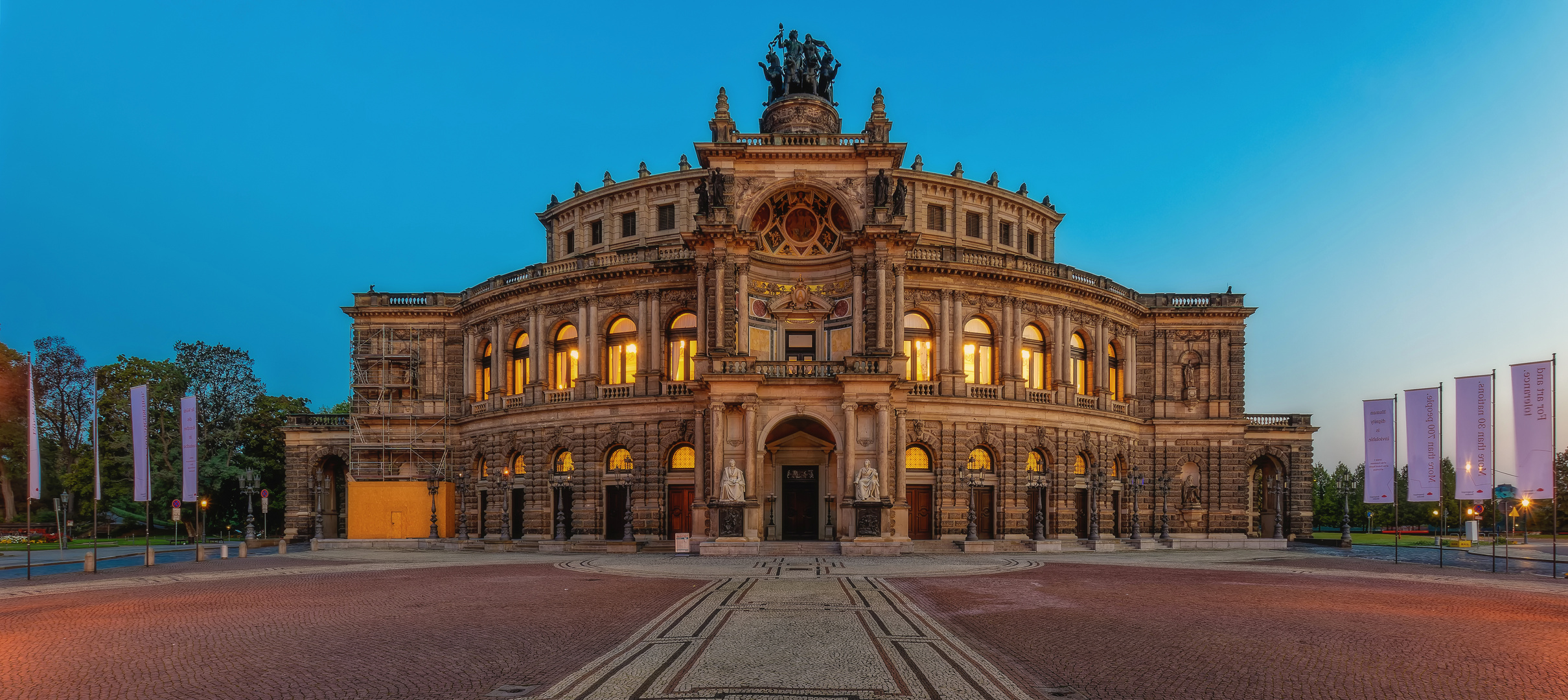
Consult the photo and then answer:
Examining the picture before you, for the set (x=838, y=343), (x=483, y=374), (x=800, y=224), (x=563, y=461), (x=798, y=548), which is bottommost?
(x=798, y=548)

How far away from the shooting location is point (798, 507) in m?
45.2

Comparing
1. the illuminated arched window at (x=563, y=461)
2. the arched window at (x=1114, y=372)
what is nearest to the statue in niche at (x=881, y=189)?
the arched window at (x=1114, y=372)

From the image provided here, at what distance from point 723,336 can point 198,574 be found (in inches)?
889

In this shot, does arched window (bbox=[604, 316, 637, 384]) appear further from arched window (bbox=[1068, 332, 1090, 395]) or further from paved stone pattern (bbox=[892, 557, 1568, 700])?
paved stone pattern (bbox=[892, 557, 1568, 700])

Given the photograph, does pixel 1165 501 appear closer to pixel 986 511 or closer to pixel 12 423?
pixel 986 511

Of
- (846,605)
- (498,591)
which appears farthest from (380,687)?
(498,591)

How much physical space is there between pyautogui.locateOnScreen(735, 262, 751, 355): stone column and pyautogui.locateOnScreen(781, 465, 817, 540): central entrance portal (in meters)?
6.53

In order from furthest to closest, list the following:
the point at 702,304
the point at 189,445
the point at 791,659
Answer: the point at 702,304 < the point at 189,445 < the point at 791,659

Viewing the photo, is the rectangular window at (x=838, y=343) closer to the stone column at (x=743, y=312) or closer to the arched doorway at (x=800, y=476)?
the arched doorway at (x=800, y=476)

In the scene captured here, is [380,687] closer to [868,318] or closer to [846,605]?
[846,605]

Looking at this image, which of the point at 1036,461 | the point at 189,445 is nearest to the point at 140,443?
the point at 189,445

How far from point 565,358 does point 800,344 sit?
14136mm

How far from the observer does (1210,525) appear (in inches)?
2122

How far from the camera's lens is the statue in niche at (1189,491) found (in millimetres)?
54406
